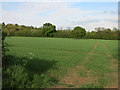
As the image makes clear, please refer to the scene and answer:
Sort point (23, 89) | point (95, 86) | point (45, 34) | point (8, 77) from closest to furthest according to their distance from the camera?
1. point (23, 89)
2. point (8, 77)
3. point (95, 86)
4. point (45, 34)

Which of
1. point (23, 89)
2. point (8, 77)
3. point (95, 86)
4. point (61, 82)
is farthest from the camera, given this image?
point (61, 82)

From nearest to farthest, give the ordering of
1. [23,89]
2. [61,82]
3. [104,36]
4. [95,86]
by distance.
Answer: [23,89], [95,86], [61,82], [104,36]

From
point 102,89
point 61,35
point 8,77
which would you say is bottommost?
point 102,89

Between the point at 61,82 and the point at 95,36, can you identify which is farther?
the point at 95,36

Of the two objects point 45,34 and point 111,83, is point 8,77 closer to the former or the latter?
point 111,83

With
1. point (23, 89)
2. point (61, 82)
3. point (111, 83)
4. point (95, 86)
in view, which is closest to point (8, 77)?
point (23, 89)

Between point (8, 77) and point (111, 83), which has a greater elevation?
point (8, 77)

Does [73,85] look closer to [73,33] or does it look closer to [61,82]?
[61,82]

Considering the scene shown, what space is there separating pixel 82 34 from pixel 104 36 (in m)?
13.8

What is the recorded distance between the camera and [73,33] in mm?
76250

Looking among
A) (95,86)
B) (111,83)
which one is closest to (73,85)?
(95,86)

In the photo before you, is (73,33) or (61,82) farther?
(73,33)

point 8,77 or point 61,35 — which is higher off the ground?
point 61,35

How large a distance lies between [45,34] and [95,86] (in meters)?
77.2
